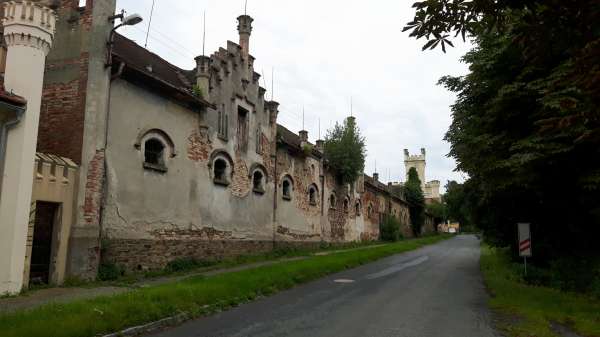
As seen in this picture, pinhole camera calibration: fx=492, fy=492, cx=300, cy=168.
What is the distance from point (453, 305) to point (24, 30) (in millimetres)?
12826

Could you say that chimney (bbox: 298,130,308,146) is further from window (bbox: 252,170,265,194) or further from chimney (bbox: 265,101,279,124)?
window (bbox: 252,170,265,194)

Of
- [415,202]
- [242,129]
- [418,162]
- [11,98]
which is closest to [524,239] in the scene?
[242,129]

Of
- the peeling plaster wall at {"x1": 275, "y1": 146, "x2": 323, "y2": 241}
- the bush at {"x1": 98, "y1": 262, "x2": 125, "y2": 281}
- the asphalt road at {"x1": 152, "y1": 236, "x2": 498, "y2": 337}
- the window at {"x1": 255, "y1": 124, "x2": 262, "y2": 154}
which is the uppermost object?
the window at {"x1": 255, "y1": 124, "x2": 262, "y2": 154}

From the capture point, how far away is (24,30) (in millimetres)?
12430

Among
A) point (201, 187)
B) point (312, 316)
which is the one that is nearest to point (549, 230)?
point (312, 316)

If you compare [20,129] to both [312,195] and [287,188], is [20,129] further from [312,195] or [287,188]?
[312,195]

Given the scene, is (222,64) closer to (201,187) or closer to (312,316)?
(201,187)

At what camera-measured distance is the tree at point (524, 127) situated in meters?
5.70

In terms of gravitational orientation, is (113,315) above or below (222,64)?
below

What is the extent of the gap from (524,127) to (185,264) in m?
12.7

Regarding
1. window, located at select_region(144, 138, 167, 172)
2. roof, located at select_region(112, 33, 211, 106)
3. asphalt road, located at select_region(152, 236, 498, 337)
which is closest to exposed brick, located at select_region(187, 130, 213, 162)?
roof, located at select_region(112, 33, 211, 106)

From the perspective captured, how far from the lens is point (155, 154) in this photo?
1833 centimetres

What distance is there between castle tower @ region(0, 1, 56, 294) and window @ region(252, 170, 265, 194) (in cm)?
1331

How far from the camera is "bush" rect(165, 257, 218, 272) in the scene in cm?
1809
